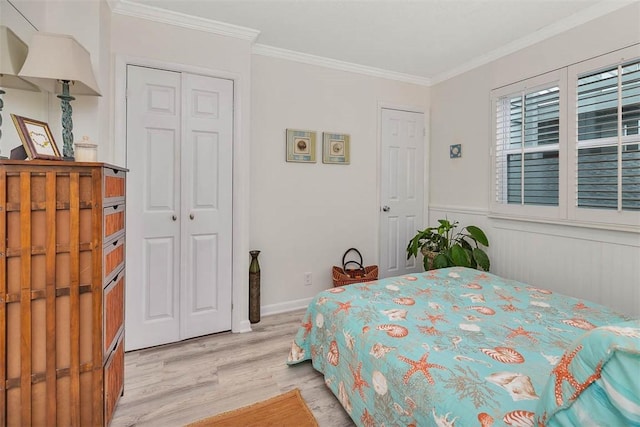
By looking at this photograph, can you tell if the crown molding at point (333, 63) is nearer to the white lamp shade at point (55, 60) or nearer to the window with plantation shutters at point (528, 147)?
the window with plantation shutters at point (528, 147)

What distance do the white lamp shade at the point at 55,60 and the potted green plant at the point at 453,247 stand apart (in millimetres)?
3034

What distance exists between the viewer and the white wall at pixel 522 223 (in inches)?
87.7

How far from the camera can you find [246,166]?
9.01 feet

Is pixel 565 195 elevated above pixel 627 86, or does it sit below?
below

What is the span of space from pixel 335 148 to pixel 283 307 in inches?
68.9

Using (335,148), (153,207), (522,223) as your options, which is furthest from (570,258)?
(153,207)

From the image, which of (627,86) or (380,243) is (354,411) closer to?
(380,243)

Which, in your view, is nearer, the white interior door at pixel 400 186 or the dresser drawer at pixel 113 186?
the dresser drawer at pixel 113 186

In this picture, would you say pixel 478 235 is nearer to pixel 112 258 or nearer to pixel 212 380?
pixel 212 380

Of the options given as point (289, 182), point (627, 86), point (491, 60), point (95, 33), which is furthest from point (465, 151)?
point (95, 33)

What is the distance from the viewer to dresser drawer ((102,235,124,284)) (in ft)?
4.80

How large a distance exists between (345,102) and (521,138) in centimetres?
175

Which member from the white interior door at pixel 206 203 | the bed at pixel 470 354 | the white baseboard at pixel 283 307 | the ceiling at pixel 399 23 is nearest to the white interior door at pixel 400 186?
the ceiling at pixel 399 23

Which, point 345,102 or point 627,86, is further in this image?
point 345,102
